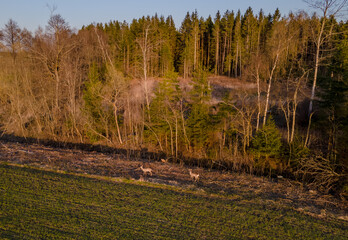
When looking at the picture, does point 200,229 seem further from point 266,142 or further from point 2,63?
point 2,63

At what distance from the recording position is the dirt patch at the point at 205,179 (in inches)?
339

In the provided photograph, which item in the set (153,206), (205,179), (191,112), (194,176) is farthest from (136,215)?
(191,112)

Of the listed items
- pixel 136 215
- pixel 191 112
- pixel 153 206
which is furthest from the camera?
pixel 191 112

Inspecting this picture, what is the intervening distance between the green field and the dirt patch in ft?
1.78

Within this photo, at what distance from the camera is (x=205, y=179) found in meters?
10.5

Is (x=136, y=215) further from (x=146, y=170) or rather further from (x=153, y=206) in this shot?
(x=146, y=170)

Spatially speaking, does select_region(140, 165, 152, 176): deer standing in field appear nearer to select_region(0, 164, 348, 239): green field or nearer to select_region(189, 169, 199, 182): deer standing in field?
select_region(0, 164, 348, 239): green field

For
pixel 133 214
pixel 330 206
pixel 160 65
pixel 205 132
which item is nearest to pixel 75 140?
pixel 205 132

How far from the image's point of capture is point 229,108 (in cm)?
1691

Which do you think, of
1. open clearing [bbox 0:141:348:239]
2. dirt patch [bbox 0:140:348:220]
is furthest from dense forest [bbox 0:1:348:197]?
open clearing [bbox 0:141:348:239]

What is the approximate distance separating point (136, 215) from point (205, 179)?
3926 millimetres

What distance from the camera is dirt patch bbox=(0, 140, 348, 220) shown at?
8.61 metres

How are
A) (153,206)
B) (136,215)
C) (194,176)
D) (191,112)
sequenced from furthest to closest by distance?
(191,112), (194,176), (153,206), (136,215)

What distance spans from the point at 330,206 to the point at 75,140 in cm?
1713
